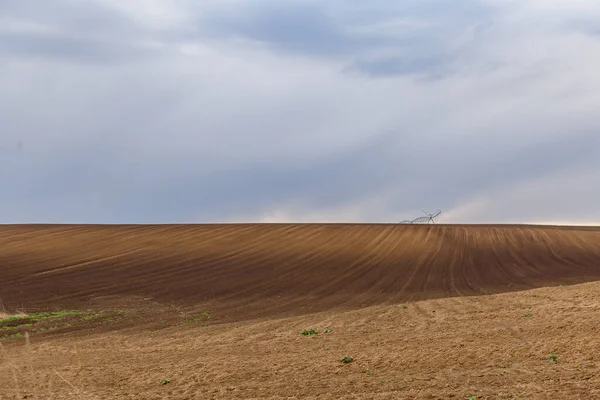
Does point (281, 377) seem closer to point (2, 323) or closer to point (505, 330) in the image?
point (505, 330)

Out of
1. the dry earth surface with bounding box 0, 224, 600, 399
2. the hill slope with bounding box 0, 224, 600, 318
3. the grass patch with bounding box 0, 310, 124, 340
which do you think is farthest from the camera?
the hill slope with bounding box 0, 224, 600, 318

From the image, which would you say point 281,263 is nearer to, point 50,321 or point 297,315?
point 297,315

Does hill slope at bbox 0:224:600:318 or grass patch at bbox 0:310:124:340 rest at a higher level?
hill slope at bbox 0:224:600:318

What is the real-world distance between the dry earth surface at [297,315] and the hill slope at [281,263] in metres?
0.18

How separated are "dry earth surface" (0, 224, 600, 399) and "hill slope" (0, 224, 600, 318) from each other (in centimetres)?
18

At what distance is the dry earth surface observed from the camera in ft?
46.1

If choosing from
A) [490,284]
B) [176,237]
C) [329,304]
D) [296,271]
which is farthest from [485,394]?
[176,237]

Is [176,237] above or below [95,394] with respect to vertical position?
above

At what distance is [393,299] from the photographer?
1296 inches

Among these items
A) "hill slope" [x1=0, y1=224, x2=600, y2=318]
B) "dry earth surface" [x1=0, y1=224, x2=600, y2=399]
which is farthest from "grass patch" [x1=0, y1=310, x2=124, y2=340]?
"hill slope" [x1=0, y1=224, x2=600, y2=318]

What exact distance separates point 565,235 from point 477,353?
50.3m

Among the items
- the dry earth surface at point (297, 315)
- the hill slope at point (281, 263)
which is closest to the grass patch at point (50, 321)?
the dry earth surface at point (297, 315)

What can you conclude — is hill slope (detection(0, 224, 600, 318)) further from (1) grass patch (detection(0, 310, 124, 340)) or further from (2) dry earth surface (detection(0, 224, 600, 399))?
(1) grass patch (detection(0, 310, 124, 340))

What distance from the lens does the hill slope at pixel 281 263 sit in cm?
3531
